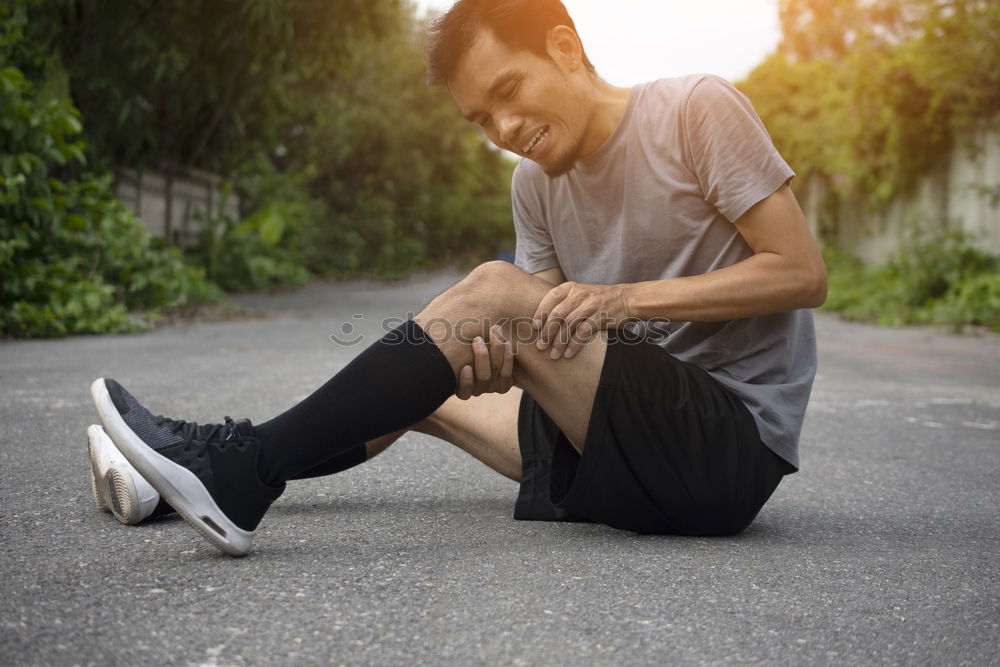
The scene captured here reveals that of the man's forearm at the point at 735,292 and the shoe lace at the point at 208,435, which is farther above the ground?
the man's forearm at the point at 735,292

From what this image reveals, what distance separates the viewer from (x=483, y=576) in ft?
6.59

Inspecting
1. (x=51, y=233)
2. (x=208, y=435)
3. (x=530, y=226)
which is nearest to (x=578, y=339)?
(x=530, y=226)

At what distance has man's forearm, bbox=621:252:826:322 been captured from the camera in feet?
6.98

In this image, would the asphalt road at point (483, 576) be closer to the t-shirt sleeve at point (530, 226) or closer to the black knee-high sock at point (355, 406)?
the black knee-high sock at point (355, 406)

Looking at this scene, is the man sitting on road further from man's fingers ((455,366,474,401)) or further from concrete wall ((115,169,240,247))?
concrete wall ((115,169,240,247))

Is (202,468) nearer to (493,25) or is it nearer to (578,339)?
(578,339)

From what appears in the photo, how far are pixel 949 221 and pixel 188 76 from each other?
31.0 feet

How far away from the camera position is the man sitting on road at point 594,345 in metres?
2.00

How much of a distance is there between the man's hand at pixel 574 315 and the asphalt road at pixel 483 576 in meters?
0.46

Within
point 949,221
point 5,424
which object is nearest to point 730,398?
point 5,424

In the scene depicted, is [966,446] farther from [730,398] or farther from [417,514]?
[417,514]

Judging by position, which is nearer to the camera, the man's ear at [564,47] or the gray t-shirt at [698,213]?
the gray t-shirt at [698,213]

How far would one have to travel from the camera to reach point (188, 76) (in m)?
11.6

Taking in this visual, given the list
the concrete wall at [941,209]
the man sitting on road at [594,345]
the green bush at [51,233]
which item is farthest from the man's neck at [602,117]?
the concrete wall at [941,209]
